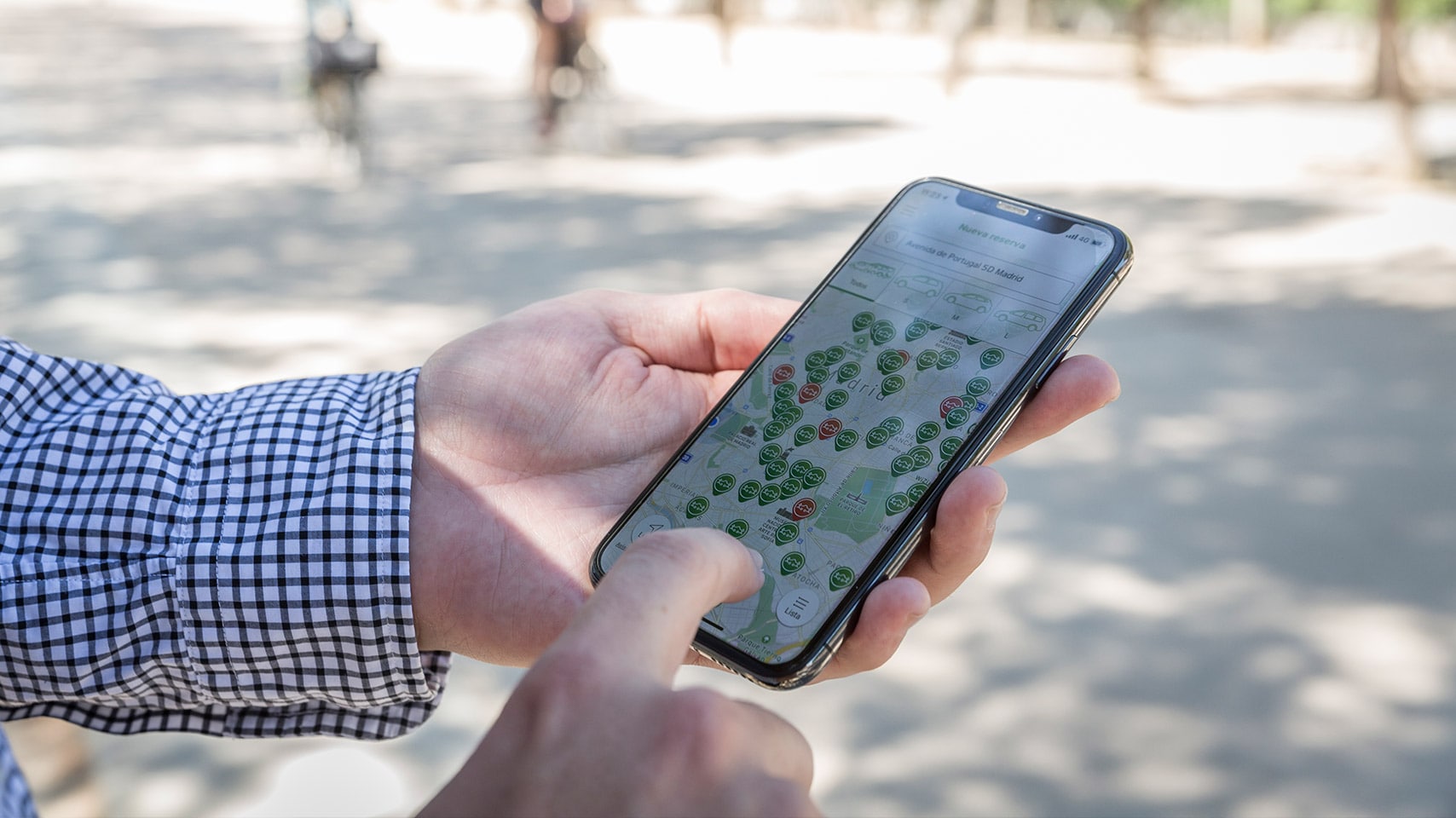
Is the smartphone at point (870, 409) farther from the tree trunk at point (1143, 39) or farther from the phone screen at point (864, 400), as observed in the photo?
the tree trunk at point (1143, 39)

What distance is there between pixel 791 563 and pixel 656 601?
0.54 m

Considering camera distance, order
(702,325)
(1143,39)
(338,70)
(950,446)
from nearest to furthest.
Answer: (950,446)
(702,325)
(338,70)
(1143,39)

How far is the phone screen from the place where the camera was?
1.43 meters

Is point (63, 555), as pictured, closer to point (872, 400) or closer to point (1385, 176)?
point (872, 400)

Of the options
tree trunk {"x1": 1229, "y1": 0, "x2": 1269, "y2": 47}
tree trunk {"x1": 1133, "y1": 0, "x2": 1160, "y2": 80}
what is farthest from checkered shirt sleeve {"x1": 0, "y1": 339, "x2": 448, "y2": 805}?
tree trunk {"x1": 1229, "y1": 0, "x2": 1269, "y2": 47}

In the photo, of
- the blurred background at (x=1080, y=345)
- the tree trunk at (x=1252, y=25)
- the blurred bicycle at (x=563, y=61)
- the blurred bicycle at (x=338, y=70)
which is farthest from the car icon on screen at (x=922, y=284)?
the tree trunk at (x=1252, y=25)

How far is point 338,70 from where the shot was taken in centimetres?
760

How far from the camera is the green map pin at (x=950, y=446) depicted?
1.49m

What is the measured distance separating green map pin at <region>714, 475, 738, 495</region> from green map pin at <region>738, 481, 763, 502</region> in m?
0.01

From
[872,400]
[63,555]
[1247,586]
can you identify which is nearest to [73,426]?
[63,555]

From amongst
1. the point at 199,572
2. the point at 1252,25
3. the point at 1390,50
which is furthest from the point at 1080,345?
the point at 1252,25

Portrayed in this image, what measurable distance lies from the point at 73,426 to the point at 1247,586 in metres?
2.87

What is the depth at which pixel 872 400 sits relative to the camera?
5.21ft

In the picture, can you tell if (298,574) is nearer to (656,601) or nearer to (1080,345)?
(656,601)
